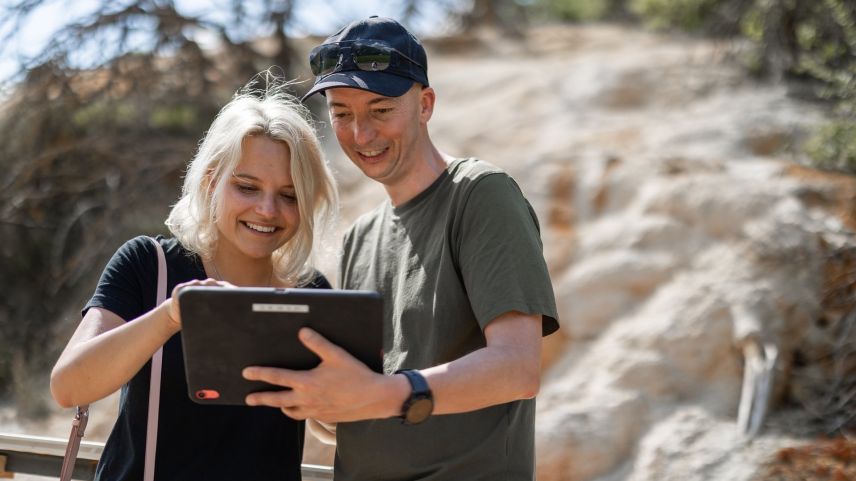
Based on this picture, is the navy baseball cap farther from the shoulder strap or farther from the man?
the shoulder strap

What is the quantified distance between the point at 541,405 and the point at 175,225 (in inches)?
130

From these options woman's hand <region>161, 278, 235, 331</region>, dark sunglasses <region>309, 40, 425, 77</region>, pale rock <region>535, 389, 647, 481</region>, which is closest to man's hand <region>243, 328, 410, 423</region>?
woman's hand <region>161, 278, 235, 331</region>

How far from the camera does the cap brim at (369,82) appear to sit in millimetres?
2158

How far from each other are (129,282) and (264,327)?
666 mm

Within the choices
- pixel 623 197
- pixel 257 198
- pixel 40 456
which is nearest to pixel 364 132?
pixel 257 198

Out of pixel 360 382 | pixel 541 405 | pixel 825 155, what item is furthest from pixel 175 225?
pixel 825 155

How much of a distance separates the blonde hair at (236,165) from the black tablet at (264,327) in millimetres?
686

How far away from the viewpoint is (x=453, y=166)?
2.26 m

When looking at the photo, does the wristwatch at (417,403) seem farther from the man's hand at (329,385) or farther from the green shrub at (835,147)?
the green shrub at (835,147)

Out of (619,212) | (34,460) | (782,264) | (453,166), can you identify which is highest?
(619,212)

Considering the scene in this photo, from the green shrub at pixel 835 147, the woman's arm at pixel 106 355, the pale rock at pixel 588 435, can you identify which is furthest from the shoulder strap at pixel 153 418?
the green shrub at pixel 835 147

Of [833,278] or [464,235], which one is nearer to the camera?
[464,235]

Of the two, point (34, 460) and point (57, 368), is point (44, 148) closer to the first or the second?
point (34, 460)

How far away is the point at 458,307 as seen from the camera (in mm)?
2066
